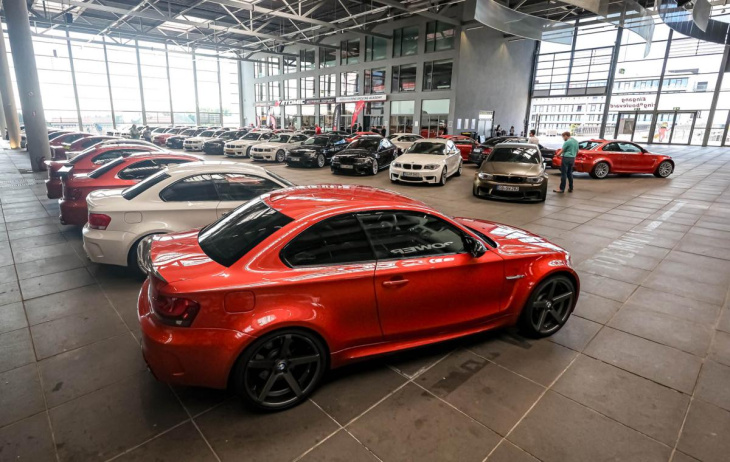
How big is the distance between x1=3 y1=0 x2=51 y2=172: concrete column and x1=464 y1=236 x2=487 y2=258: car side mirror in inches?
696

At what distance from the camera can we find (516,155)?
10781mm

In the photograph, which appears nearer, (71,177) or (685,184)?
(71,177)

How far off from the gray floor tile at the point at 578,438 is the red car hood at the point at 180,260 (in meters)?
2.25

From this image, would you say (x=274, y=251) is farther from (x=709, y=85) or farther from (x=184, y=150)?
(x=709, y=85)

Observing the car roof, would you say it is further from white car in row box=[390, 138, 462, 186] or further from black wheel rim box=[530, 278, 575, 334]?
white car in row box=[390, 138, 462, 186]

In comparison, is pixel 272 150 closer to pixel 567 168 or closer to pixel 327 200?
pixel 567 168

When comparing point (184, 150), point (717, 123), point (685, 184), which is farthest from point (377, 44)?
point (717, 123)

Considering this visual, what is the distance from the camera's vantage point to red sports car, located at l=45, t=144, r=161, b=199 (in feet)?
25.6

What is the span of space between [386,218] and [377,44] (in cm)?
3227

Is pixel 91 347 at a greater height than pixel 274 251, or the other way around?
A: pixel 274 251

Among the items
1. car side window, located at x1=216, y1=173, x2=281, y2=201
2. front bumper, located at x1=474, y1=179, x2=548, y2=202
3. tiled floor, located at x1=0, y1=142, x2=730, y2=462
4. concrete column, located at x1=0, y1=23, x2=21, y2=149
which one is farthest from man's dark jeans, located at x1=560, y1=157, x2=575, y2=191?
concrete column, located at x1=0, y1=23, x2=21, y2=149

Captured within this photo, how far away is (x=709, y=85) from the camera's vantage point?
29.5 meters

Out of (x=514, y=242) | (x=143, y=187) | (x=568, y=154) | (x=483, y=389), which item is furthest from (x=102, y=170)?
(x=568, y=154)

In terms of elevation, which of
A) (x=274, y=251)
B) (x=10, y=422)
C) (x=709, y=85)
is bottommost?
(x=10, y=422)
